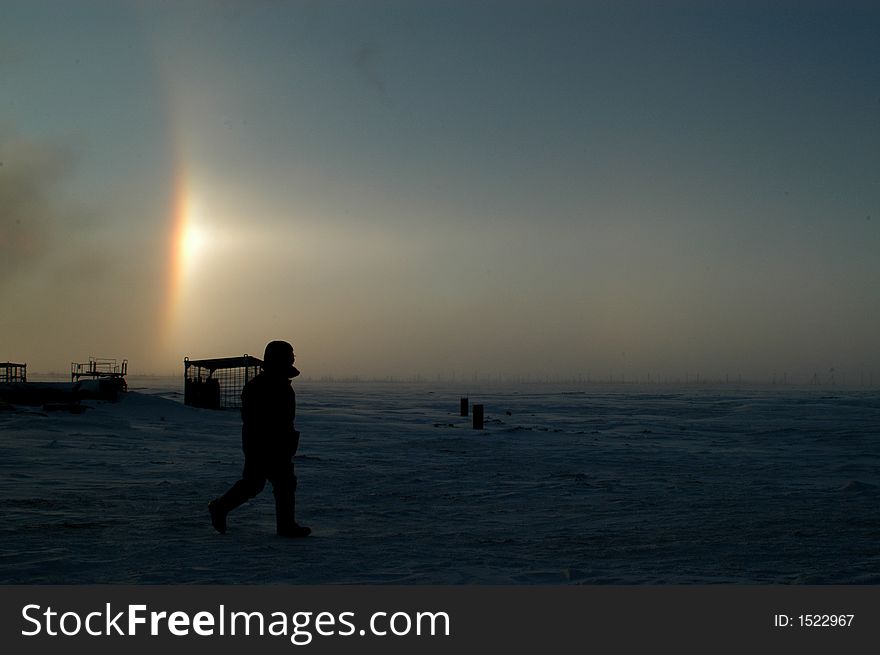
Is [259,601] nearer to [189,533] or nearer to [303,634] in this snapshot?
[303,634]

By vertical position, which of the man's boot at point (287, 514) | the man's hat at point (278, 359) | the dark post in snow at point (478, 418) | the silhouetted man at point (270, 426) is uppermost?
the man's hat at point (278, 359)

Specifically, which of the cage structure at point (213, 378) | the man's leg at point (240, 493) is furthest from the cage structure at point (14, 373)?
the man's leg at point (240, 493)

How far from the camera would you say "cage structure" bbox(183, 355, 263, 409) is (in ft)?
124

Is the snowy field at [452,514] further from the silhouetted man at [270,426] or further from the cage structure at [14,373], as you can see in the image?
the cage structure at [14,373]

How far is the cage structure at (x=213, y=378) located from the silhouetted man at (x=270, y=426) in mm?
29393

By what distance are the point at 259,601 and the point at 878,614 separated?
408cm

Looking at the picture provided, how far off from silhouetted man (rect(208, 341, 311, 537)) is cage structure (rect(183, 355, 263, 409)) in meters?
29.4

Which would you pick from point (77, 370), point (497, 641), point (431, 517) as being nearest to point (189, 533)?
point (431, 517)

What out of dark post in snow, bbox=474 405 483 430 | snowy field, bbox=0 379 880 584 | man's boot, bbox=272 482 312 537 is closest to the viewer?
snowy field, bbox=0 379 880 584

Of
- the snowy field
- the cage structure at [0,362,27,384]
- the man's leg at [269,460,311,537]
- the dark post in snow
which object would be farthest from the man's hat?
the cage structure at [0,362,27,384]

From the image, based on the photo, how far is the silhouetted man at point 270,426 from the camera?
732 cm

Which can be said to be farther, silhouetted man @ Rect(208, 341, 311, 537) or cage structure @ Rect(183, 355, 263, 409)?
cage structure @ Rect(183, 355, 263, 409)

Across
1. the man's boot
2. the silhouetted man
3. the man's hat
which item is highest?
the man's hat

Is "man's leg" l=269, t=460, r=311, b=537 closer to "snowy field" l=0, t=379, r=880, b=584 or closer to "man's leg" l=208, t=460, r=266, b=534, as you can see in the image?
"man's leg" l=208, t=460, r=266, b=534
